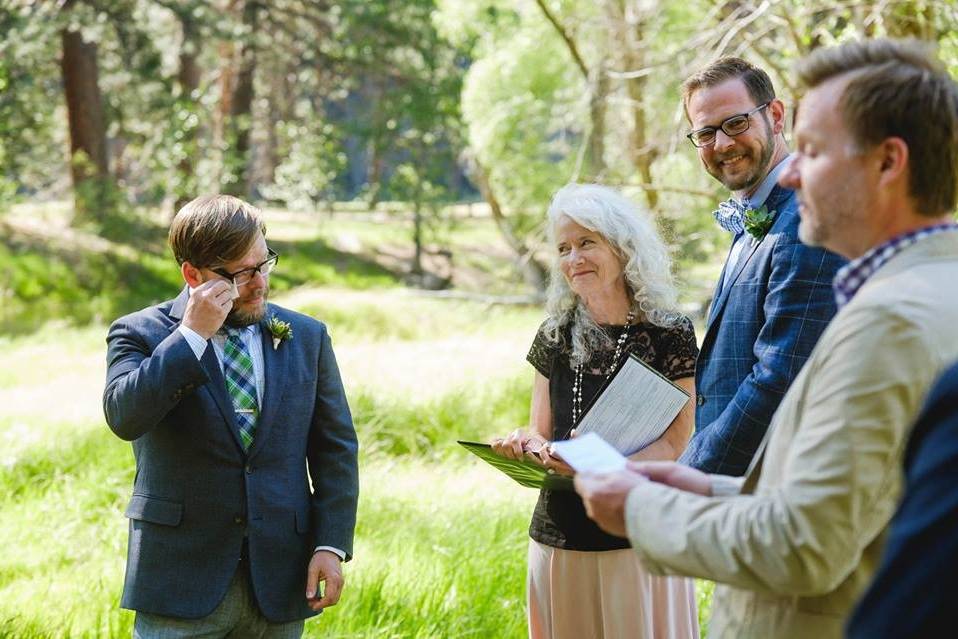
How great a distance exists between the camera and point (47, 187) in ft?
78.2

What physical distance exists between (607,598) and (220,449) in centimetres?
125

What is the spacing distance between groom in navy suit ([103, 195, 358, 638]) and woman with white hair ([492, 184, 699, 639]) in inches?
A: 24.1

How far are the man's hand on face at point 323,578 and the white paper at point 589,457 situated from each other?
127 centimetres

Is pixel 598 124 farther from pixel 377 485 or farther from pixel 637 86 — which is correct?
pixel 377 485

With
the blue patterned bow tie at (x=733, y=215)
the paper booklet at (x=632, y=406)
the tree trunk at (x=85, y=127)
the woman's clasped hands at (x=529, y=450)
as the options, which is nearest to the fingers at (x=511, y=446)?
the woman's clasped hands at (x=529, y=450)

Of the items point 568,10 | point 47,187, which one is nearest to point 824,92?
point 568,10

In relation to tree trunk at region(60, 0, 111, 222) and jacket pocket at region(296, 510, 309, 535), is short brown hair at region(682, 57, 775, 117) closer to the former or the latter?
A: jacket pocket at region(296, 510, 309, 535)

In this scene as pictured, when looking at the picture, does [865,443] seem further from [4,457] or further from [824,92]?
[4,457]

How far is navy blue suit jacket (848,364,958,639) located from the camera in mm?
1116

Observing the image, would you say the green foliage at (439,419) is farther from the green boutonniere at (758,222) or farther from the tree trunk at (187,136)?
the tree trunk at (187,136)

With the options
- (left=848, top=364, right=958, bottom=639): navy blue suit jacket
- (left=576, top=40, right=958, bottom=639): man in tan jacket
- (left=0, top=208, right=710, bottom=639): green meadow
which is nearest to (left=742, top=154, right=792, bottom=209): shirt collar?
(left=576, top=40, right=958, bottom=639): man in tan jacket

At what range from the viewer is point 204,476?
2861 millimetres

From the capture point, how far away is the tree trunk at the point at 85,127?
1942cm

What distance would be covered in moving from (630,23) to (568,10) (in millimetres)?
2792
